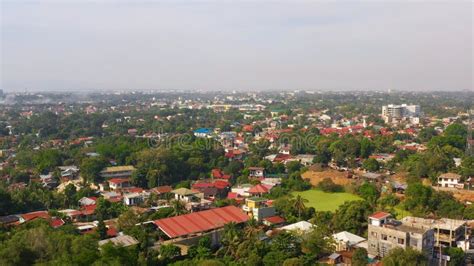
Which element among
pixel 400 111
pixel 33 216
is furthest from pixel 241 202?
pixel 400 111

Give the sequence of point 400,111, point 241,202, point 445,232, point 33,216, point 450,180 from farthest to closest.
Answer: point 400,111, point 450,180, point 241,202, point 33,216, point 445,232

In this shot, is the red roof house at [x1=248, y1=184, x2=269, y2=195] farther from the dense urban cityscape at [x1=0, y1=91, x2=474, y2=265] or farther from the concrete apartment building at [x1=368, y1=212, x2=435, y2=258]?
the concrete apartment building at [x1=368, y1=212, x2=435, y2=258]

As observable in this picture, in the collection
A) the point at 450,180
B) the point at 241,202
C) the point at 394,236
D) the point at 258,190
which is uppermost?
the point at 394,236

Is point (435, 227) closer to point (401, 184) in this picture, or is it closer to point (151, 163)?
point (401, 184)

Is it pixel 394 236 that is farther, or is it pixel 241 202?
pixel 241 202

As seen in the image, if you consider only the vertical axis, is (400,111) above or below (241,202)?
above

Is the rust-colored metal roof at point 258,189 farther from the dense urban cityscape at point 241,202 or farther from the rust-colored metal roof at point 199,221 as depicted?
the rust-colored metal roof at point 199,221

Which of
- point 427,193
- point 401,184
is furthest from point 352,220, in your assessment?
point 401,184

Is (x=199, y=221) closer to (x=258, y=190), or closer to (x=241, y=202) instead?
(x=241, y=202)
